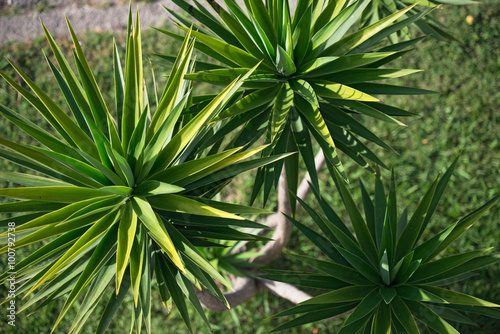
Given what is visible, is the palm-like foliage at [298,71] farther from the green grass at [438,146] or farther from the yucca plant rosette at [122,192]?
the green grass at [438,146]

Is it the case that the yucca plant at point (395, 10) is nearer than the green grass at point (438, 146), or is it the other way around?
the yucca plant at point (395, 10)

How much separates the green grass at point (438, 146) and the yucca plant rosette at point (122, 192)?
6.27ft

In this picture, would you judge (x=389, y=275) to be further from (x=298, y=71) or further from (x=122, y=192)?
(x=122, y=192)

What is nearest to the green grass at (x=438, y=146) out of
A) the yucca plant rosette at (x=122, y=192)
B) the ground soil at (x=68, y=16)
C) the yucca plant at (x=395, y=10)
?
the ground soil at (x=68, y=16)

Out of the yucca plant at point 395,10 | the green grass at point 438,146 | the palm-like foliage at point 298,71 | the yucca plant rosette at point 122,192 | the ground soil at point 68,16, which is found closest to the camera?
the yucca plant rosette at point 122,192

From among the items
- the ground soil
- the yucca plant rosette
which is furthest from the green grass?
the yucca plant rosette

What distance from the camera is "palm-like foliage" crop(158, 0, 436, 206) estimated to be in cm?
166

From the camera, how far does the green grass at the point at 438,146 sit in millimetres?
3451

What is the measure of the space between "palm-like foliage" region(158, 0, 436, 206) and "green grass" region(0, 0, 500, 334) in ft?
6.28

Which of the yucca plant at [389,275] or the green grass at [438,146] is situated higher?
the green grass at [438,146]

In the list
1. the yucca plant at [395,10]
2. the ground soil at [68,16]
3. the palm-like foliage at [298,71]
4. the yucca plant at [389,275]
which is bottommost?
the yucca plant at [389,275]


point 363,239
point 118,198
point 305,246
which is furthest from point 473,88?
point 118,198

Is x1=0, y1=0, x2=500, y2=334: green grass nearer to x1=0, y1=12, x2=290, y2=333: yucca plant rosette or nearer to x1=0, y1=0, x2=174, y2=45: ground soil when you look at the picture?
Result: x1=0, y1=0, x2=174, y2=45: ground soil

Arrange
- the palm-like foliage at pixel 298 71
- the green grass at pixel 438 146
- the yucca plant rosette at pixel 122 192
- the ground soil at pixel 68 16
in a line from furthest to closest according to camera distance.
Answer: the ground soil at pixel 68 16, the green grass at pixel 438 146, the palm-like foliage at pixel 298 71, the yucca plant rosette at pixel 122 192
